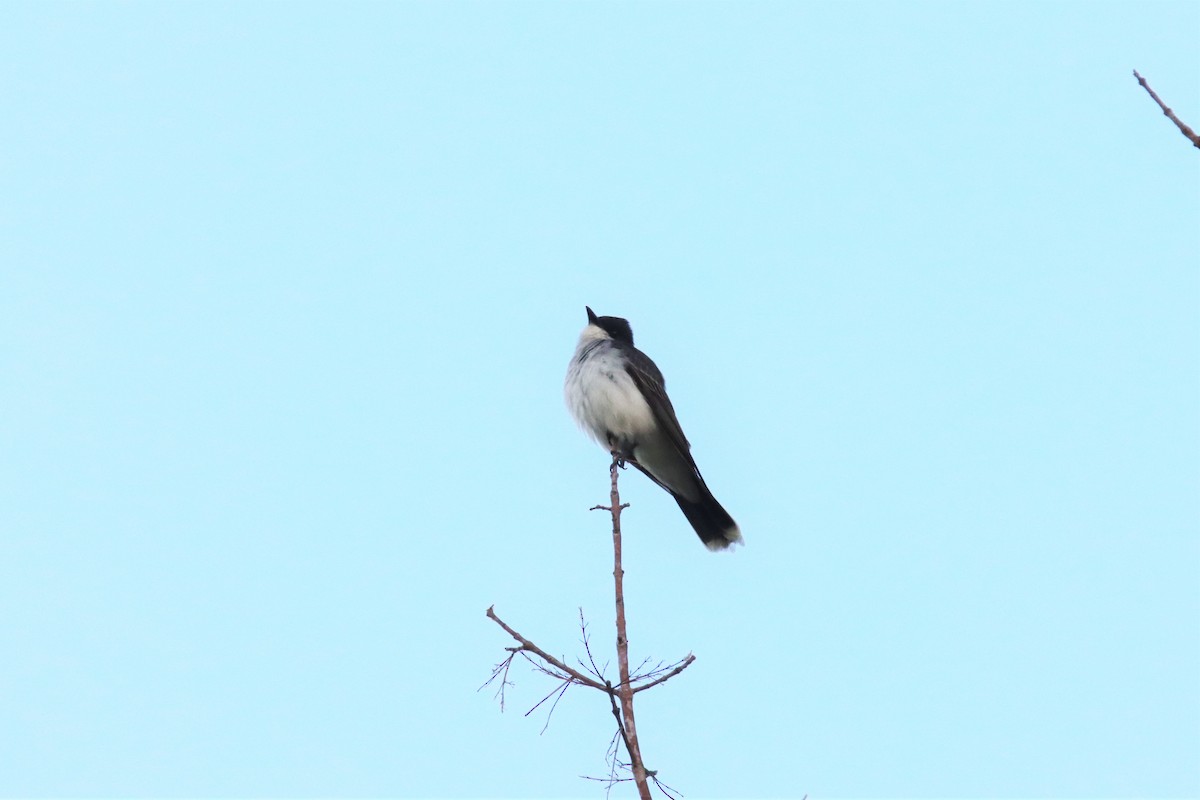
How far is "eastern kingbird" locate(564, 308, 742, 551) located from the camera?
994cm

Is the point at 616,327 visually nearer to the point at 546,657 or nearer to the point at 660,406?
the point at 660,406

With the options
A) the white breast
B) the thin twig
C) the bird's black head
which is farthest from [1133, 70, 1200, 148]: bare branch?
the bird's black head

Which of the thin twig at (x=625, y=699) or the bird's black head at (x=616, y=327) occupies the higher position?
the bird's black head at (x=616, y=327)

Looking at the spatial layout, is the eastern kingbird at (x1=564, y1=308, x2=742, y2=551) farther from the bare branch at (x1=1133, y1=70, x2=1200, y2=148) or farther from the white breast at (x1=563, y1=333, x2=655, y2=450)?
the bare branch at (x1=1133, y1=70, x2=1200, y2=148)

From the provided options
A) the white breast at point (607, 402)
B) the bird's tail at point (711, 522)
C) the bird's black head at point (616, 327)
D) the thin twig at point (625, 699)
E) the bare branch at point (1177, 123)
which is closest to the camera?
the bare branch at point (1177, 123)

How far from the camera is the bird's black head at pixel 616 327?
11.3m

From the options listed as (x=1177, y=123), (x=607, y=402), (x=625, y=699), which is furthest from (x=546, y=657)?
(x=607, y=402)

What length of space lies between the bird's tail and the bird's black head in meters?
1.79

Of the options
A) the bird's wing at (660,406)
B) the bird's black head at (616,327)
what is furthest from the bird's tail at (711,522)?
the bird's black head at (616,327)

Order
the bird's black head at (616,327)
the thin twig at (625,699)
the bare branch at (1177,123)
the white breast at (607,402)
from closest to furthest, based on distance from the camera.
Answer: the bare branch at (1177,123) → the thin twig at (625,699) → the white breast at (607,402) → the bird's black head at (616,327)

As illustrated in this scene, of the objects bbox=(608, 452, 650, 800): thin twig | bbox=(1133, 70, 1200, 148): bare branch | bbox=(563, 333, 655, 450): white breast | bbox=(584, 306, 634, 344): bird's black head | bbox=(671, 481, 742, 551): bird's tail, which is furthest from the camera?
bbox=(584, 306, 634, 344): bird's black head

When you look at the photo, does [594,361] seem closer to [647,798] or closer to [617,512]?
[617,512]

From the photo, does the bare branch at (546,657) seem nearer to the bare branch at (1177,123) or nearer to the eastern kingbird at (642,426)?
the bare branch at (1177,123)

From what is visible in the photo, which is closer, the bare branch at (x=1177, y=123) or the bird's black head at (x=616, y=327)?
the bare branch at (x=1177, y=123)
